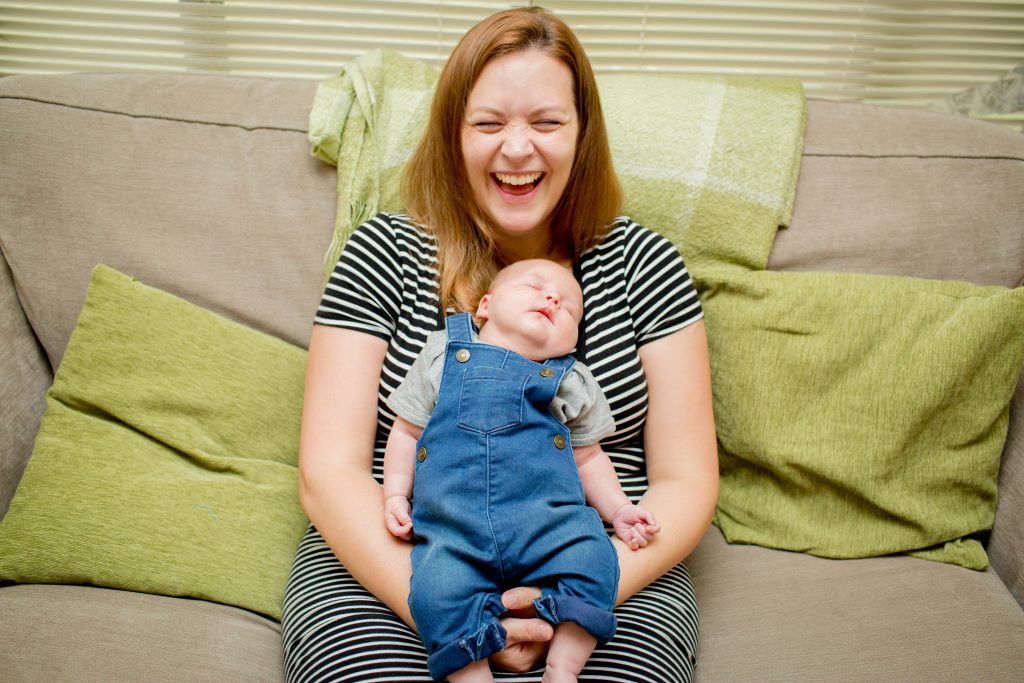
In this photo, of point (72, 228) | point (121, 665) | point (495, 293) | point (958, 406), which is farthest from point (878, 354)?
point (72, 228)

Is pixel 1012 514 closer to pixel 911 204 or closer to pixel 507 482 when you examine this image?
pixel 911 204

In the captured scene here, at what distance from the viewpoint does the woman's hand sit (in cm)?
104

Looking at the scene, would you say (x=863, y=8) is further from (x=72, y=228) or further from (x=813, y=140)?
(x=72, y=228)

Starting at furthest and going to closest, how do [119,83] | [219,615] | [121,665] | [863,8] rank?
[863,8], [119,83], [219,615], [121,665]

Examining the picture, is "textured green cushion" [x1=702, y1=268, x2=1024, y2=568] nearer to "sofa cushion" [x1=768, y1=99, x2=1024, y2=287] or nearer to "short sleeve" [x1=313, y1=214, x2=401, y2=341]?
"sofa cushion" [x1=768, y1=99, x2=1024, y2=287]

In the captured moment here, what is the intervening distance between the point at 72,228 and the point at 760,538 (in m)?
1.45

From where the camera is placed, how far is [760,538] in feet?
4.82

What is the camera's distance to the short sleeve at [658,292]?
1359 millimetres

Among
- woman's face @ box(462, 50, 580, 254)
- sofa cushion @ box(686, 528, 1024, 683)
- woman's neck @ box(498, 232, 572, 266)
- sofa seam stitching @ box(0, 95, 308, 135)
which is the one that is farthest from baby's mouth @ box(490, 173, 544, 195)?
sofa cushion @ box(686, 528, 1024, 683)

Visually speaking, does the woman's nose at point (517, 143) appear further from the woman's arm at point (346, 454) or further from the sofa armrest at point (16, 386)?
the sofa armrest at point (16, 386)

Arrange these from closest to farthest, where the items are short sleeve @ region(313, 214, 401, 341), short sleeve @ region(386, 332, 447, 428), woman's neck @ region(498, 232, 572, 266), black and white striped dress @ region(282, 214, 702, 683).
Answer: black and white striped dress @ region(282, 214, 702, 683) < short sleeve @ region(386, 332, 447, 428) < short sleeve @ region(313, 214, 401, 341) < woman's neck @ region(498, 232, 572, 266)

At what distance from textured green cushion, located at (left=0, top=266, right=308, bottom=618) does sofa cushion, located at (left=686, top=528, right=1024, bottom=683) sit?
2.48 ft

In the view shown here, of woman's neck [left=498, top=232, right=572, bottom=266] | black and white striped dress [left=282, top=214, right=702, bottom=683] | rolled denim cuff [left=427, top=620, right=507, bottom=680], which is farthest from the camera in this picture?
woman's neck [left=498, top=232, right=572, bottom=266]

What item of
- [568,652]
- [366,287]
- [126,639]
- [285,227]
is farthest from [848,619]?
[285,227]
